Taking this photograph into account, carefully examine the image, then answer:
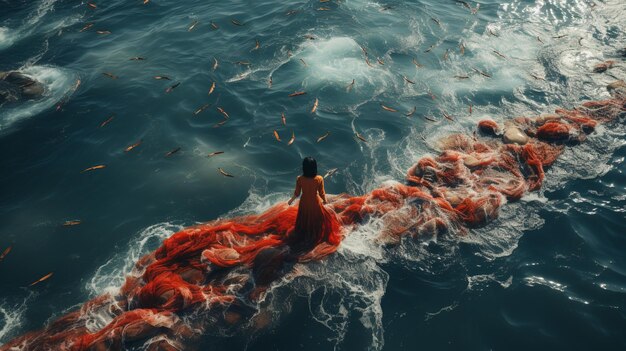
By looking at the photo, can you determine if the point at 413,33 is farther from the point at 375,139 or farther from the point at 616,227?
the point at 616,227

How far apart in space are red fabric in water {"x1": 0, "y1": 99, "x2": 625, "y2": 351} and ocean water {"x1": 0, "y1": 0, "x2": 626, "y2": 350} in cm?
39

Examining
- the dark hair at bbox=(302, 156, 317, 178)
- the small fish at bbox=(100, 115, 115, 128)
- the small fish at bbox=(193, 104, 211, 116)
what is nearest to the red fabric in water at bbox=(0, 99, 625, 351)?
the dark hair at bbox=(302, 156, 317, 178)

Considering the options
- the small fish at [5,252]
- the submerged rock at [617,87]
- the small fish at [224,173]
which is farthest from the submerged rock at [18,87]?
the submerged rock at [617,87]

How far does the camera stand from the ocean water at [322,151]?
7.17m

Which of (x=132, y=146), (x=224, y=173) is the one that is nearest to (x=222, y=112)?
(x=224, y=173)

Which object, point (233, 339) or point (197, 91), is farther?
point (197, 91)

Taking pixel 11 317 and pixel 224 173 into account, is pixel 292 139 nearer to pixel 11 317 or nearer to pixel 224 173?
pixel 224 173

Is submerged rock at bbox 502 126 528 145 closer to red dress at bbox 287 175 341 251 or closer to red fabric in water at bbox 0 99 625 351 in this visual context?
red fabric in water at bbox 0 99 625 351

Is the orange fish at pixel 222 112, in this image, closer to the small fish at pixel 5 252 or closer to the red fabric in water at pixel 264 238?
the red fabric in water at pixel 264 238

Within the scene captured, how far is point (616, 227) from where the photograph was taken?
870 centimetres

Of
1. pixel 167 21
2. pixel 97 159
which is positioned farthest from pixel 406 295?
pixel 167 21

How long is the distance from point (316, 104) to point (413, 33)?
6769 mm

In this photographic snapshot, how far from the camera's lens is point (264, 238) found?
26.8ft

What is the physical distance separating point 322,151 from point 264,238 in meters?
3.63
